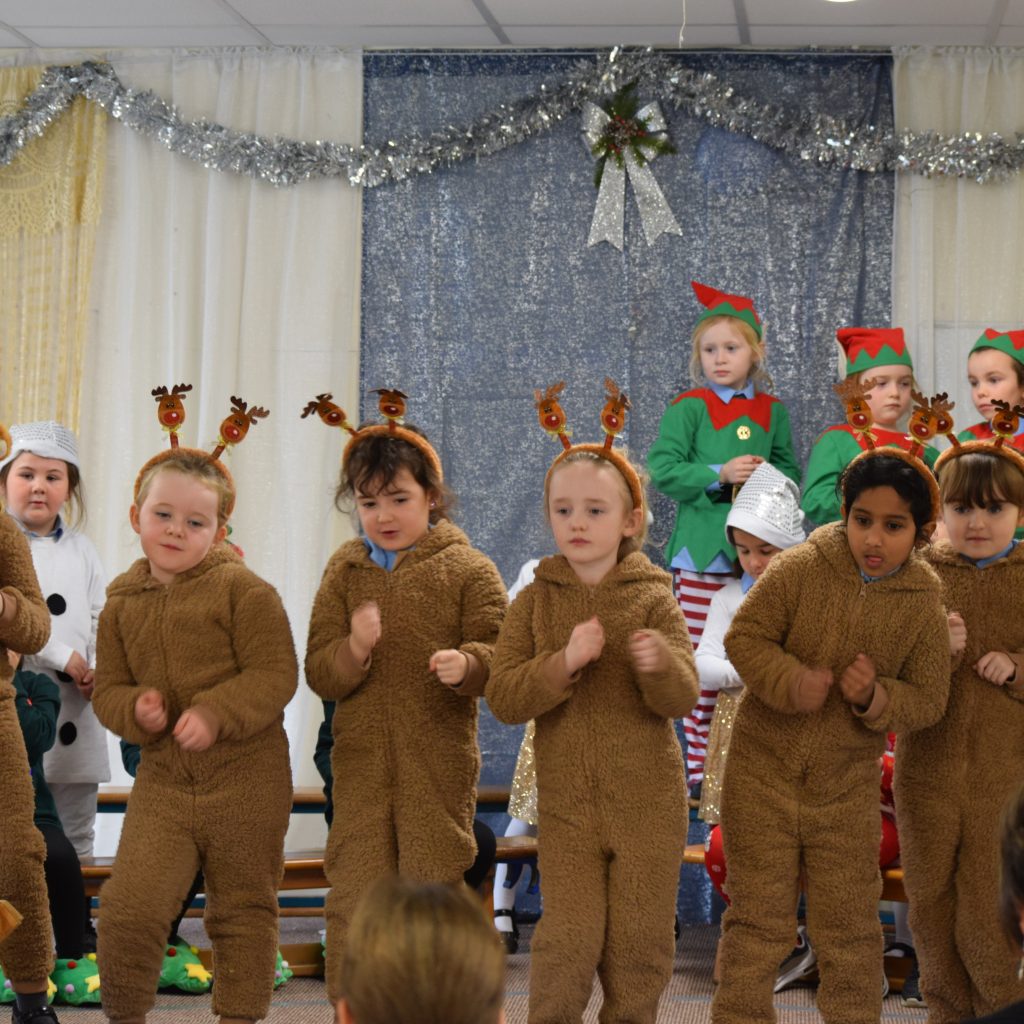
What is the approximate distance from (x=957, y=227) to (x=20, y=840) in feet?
12.2

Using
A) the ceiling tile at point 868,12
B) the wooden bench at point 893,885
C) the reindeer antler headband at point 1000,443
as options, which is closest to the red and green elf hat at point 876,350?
the ceiling tile at point 868,12

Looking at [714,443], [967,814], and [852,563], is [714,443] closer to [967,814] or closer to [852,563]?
[852,563]

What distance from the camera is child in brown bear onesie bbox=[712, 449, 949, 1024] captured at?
3072mm

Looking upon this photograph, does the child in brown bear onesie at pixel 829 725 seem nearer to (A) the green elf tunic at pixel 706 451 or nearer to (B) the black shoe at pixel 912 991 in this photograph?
(B) the black shoe at pixel 912 991

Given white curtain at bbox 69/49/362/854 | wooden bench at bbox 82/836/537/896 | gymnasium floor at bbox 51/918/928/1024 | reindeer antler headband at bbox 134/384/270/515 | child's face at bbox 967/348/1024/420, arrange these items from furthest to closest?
white curtain at bbox 69/49/362/854
child's face at bbox 967/348/1024/420
wooden bench at bbox 82/836/537/896
gymnasium floor at bbox 51/918/928/1024
reindeer antler headband at bbox 134/384/270/515

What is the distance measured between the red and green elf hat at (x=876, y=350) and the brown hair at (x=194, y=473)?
2289 mm

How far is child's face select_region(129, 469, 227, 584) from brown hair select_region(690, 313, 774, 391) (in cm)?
218

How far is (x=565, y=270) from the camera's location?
17.9 ft

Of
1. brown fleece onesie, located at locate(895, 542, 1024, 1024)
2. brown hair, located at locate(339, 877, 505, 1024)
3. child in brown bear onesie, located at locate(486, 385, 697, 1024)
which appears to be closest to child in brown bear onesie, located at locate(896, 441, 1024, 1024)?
brown fleece onesie, located at locate(895, 542, 1024, 1024)

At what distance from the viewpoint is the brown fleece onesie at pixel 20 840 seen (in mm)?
3293

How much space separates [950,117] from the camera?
17.1 ft

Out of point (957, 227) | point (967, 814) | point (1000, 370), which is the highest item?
point (957, 227)

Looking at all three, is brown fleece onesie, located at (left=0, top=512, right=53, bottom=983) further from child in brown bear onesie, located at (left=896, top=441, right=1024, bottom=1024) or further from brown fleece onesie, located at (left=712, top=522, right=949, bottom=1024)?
child in brown bear onesie, located at (left=896, top=441, right=1024, bottom=1024)

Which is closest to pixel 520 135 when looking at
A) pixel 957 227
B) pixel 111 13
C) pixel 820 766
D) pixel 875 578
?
pixel 111 13
